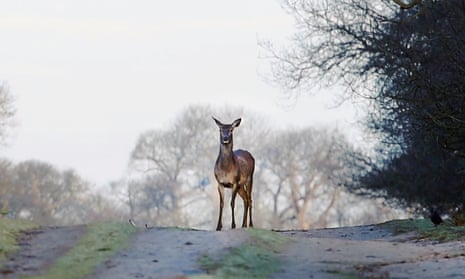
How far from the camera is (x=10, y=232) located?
15703 millimetres

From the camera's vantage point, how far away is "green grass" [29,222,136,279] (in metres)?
12.8

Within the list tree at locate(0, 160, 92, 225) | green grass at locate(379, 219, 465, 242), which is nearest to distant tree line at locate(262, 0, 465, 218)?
green grass at locate(379, 219, 465, 242)

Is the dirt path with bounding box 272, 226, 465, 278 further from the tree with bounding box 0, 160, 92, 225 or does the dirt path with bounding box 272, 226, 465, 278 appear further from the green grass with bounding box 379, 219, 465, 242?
the tree with bounding box 0, 160, 92, 225

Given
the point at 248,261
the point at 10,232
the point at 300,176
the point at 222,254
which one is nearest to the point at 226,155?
the point at 10,232

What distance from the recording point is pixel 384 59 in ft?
93.4

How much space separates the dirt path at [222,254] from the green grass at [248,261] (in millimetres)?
117

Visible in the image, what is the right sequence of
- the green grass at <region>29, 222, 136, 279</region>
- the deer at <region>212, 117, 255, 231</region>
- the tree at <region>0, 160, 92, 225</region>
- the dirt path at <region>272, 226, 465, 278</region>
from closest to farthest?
the green grass at <region>29, 222, 136, 279</region> → the dirt path at <region>272, 226, 465, 278</region> → the deer at <region>212, 117, 255, 231</region> → the tree at <region>0, 160, 92, 225</region>

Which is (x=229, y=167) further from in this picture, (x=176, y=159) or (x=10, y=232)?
(x=176, y=159)

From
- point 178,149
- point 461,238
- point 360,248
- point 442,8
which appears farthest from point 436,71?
point 178,149

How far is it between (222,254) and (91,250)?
1784 mm

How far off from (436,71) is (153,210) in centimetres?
4393

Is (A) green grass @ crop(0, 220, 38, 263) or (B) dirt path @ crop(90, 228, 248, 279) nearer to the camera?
(B) dirt path @ crop(90, 228, 248, 279)

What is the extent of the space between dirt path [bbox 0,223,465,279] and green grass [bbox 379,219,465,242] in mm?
1487

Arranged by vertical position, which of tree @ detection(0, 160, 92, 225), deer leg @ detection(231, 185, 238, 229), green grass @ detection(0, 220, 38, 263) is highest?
tree @ detection(0, 160, 92, 225)
